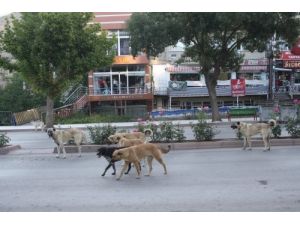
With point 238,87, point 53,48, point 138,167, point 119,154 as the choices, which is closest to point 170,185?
point 138,167

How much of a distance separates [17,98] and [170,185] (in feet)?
122

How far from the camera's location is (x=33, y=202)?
29.0 feet

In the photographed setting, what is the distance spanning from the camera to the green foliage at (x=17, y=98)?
44.2m

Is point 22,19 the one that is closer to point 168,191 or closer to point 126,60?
point 126,60

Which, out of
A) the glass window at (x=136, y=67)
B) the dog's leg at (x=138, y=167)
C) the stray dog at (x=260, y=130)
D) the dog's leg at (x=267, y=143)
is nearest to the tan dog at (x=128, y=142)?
the dog's leg at (x=138, y=167)

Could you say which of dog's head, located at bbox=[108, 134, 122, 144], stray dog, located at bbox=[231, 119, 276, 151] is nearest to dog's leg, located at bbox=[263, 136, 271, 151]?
stray dog, located at bbox=[231, 119, 276, 151]

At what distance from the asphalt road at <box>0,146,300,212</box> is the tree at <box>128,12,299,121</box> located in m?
15.8

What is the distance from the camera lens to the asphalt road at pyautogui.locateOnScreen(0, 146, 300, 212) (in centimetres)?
827

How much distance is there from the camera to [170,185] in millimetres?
9984

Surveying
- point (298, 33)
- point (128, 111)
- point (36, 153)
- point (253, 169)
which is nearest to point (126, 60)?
point (128, 111)

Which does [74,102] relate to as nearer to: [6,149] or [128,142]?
[6,149]

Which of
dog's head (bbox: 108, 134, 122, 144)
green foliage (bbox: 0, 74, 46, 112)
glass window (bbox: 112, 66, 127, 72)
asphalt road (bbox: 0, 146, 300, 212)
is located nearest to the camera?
asphalt road (bbox: 0, 146, 300, 212)

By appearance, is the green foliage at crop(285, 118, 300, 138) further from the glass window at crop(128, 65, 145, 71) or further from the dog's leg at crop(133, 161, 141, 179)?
the glass window at crop(128, 65, 145, 71)

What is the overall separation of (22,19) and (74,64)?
446 cm
